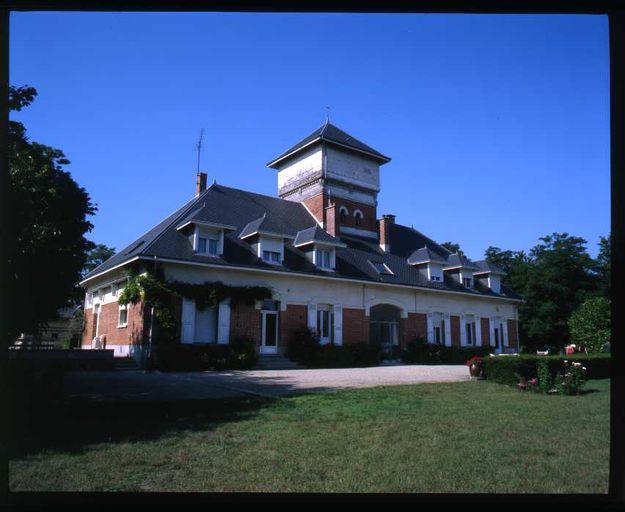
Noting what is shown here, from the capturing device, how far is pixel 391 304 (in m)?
26.1

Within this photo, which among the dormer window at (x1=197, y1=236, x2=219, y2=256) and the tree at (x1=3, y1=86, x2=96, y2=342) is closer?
the tree at (x1=3, y1=86, x2=96, y2=342)

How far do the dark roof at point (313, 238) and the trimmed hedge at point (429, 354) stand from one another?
22.9 ft

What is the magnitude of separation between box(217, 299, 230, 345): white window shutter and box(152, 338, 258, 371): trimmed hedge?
1.25 ft

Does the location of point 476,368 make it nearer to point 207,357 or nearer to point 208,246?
point 207,357

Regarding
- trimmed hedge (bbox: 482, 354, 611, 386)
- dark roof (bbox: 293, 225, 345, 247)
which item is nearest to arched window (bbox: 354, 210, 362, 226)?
dark roof (bbox: 293, 225, 345, 247)

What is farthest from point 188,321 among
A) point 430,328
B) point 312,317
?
point 430,328

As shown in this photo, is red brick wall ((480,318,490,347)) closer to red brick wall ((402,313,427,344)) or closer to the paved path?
red brick wall ((402,313,427,344))

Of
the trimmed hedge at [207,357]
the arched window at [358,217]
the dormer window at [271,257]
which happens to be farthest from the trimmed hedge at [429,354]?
the trimmed hedge at [207,357]

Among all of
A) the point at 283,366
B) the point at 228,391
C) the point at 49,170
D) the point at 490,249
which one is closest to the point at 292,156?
the point at 283,366

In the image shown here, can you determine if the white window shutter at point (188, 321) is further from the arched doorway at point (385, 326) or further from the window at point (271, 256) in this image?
the arched doorway at point (385, 326)

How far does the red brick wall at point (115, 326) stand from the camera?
19.4 m

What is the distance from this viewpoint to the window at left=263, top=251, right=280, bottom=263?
2206cm

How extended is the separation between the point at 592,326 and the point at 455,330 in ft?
23.4
